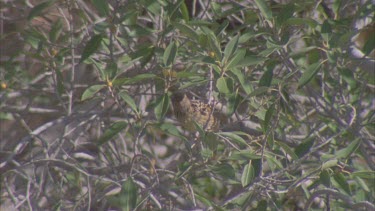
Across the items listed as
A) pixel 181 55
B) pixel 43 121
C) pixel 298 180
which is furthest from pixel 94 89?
pixel 43 121

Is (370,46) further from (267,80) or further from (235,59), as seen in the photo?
(235,59)

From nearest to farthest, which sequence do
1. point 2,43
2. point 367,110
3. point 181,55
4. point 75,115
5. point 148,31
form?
point 148,31 → point 181,55 → point 75,115 → point 367,110 → point 2,43

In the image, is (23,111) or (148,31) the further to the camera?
(23,111)

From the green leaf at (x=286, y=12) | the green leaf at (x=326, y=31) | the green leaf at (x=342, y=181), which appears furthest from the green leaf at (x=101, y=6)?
the green leaf at (x=342, y=181)

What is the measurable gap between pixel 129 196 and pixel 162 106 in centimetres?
29

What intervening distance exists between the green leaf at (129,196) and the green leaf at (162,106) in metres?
0.21

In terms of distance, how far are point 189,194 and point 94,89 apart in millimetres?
523

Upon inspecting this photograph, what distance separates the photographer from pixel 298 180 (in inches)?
91.4

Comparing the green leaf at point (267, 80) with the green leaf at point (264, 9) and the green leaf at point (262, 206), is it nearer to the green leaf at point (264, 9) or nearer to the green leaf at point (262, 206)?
the green leaf at point (264, 9)

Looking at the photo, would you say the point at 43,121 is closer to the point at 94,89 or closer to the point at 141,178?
the point at 141,178

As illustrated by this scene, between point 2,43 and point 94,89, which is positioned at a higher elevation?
point 94,89

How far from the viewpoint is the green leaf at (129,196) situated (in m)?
2.16

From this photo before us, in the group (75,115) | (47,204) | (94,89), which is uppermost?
(94,89)

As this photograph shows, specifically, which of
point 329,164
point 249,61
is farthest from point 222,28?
point 329,164
